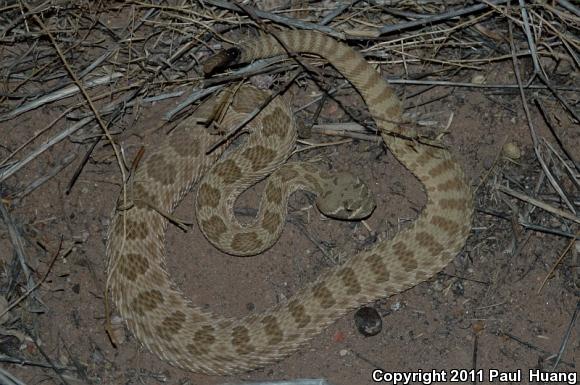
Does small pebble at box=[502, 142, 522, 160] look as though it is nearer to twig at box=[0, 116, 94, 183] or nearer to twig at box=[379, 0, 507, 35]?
twig at box=[379, 0, 507, 35]

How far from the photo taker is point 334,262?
544cm

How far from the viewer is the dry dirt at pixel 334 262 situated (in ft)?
17.1

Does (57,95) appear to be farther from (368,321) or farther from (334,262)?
(368,321)

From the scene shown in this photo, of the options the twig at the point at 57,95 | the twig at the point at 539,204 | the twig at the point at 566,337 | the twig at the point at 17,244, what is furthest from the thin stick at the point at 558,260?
the twig at the point at 17,244

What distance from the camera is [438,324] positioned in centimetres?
529

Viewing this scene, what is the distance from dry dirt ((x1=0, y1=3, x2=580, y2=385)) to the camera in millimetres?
5207

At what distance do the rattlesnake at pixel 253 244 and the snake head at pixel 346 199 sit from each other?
0.33 meters

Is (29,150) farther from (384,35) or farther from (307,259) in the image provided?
(384,35)

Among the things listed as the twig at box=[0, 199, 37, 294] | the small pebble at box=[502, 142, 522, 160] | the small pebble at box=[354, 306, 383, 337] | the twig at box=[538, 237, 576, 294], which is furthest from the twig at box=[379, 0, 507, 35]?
the twig at box=[0, 199, 37, 294]

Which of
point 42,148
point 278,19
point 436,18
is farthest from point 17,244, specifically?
point 436,18

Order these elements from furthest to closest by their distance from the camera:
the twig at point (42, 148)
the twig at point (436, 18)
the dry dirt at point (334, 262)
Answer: the twig at point (42, 148) → the twig at point (436, 18) → the dry dirt at point (334, 262)

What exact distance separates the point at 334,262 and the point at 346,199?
573 mm

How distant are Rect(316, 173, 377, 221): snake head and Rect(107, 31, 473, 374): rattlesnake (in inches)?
13.0

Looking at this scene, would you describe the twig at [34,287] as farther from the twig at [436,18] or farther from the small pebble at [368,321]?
the twig at [436,18]
